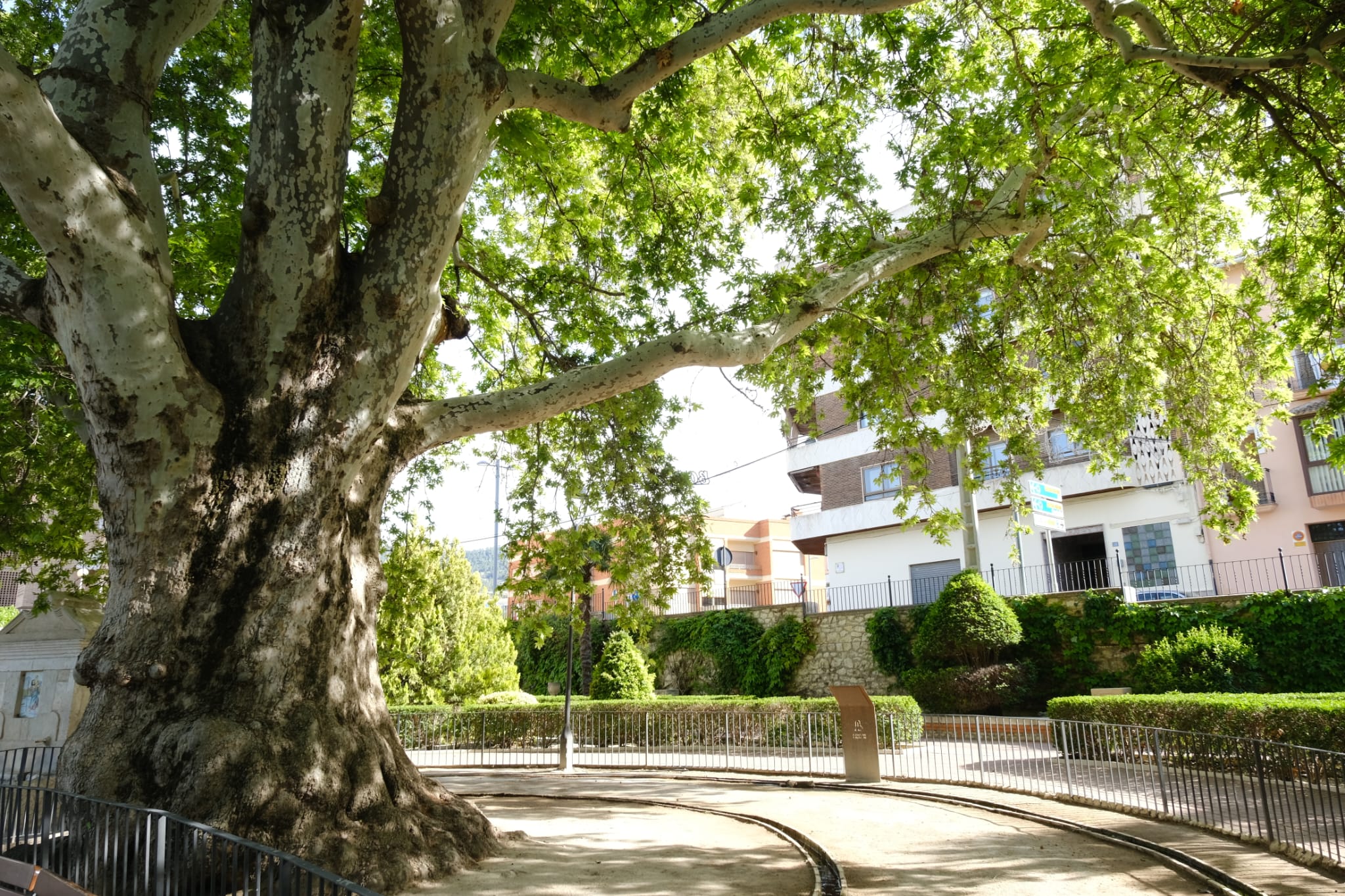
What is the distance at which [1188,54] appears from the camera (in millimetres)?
7418

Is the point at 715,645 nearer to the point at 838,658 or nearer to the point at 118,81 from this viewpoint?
the point at 838,658

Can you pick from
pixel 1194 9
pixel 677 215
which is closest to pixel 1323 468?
pixel 1194 9

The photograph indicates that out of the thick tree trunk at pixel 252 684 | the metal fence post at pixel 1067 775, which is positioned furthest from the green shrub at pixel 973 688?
the thick tree trunk at pixel 252 684

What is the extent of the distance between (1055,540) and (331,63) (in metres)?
28.2

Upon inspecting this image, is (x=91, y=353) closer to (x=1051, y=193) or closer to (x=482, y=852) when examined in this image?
(x=482, y=852)

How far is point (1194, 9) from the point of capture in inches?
377

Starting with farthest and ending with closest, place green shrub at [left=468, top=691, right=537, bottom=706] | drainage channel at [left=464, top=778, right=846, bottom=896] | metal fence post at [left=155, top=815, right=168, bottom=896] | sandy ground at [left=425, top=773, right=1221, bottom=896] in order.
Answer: green shrub at [left=468, top=691, right=537, bottom=706] < drainage channel at [left=464, top=778, right=846, bottom=896] < sandy ground at [left=425, top=773, right=1221, bottom=896] < metal fence post at [left=155, top=815, right=168, bottom=896]

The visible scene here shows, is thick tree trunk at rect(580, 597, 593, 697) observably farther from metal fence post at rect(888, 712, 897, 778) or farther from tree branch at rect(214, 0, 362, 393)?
tree branch at rect(214, 0, 362, 393)

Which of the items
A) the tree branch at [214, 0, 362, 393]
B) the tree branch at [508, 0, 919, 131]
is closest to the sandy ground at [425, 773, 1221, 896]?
the tree branch at [214, 0, 362, 393]

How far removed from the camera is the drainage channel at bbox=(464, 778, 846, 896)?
7.02m

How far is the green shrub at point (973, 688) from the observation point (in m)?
19.1

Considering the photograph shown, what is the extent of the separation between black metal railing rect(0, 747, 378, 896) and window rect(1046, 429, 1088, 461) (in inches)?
1094

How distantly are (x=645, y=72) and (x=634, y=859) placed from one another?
6.97m

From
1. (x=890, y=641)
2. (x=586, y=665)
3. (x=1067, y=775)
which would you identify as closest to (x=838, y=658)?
(x=890, y=641)
